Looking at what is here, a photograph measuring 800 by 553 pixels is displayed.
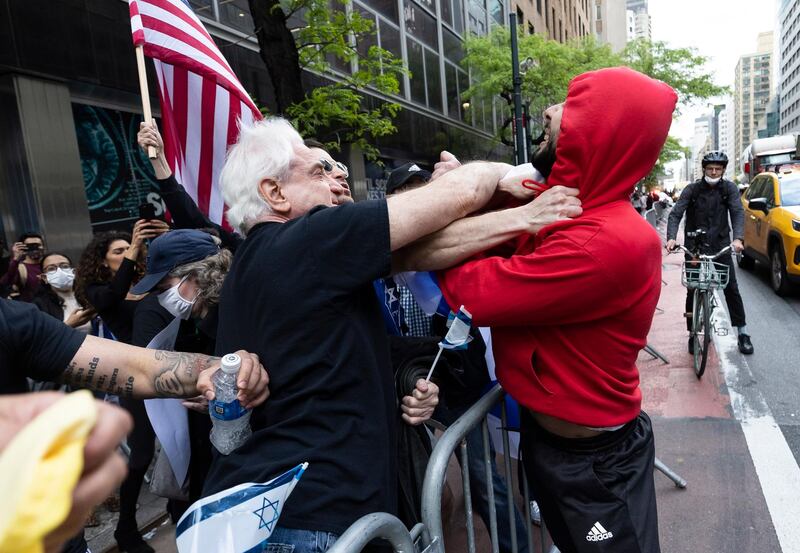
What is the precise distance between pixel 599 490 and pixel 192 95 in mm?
3903

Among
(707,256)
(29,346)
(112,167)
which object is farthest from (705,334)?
(112,167)

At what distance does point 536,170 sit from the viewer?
192 cm

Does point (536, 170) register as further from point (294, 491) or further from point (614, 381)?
point (294, 491)

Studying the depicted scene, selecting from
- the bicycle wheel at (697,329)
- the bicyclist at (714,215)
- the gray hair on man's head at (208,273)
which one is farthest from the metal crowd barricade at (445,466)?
the bicyclist at (714,215)

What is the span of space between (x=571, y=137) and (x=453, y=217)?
0.43 metres

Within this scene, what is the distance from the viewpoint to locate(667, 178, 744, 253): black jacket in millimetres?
6168

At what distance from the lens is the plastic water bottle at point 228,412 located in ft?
5.05

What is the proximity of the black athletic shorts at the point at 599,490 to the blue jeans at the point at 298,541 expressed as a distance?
0.80 m

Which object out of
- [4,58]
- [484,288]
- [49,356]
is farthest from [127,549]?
[4,58]

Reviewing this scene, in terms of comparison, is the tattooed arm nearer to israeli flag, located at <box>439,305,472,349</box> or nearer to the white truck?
israeli flag, located at <box>439,305,472,349</box>

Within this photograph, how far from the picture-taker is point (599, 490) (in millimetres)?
1833

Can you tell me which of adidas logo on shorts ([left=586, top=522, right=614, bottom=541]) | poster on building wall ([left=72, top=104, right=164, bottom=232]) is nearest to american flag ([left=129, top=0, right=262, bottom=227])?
adidas logo on shorts ([left=586, top=522, right=614, bottom=541])

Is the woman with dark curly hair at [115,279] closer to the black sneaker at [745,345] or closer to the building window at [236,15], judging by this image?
the black sneaker at [745,345]

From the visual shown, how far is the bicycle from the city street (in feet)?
0.92
